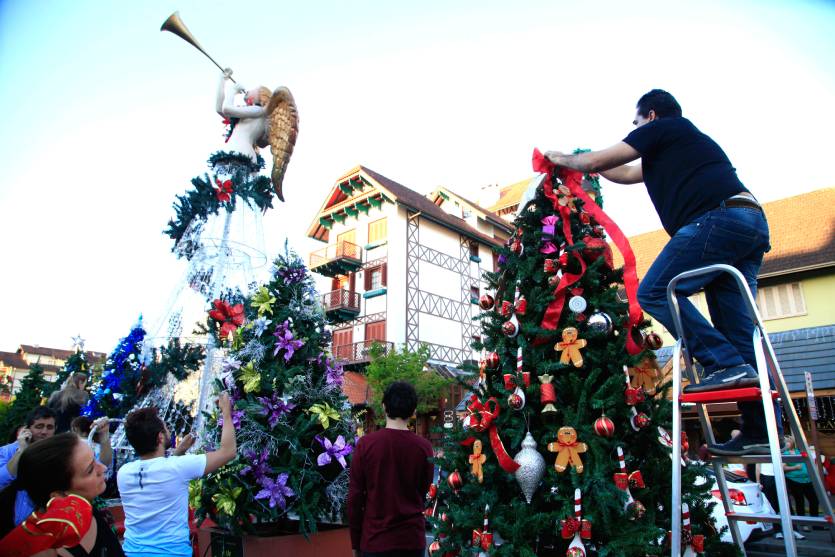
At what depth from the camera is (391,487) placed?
2801 mm

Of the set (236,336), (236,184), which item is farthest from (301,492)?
(236,184)

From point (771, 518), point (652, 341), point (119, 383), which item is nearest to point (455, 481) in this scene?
point (652, 341)

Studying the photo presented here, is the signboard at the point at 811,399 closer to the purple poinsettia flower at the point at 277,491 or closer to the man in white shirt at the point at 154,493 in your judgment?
the purple poinsettia flower at the point at 277,491

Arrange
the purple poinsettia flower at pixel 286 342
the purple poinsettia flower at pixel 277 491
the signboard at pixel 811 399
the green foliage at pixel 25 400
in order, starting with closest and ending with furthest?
1. the purple poinsettia flower at pixel 277 491
2. the purple poinsettia flower at pixel 286 342
3. the signboard at pixel 811 399
4. the green foliage at pixel 25 400

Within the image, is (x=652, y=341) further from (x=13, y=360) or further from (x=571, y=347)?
(x=13, y=360)

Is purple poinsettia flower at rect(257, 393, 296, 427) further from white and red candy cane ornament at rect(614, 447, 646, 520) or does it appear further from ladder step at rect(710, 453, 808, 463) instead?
ladder step at rect(710, 453, 808, 463)

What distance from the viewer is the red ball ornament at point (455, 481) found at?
312cm

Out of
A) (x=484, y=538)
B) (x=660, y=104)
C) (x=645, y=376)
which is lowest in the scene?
(x=484, y=538)

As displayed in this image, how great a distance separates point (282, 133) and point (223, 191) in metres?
1.32

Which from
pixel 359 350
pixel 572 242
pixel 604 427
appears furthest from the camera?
pixel 359 350

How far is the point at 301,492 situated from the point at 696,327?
3.13 metres

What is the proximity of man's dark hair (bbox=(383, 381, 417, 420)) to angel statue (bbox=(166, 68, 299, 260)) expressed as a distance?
508 cm

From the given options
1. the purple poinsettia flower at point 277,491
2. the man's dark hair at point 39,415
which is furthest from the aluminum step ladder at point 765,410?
the man's dark hair at point 39,415

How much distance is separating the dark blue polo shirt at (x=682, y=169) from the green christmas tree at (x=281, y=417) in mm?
3078
